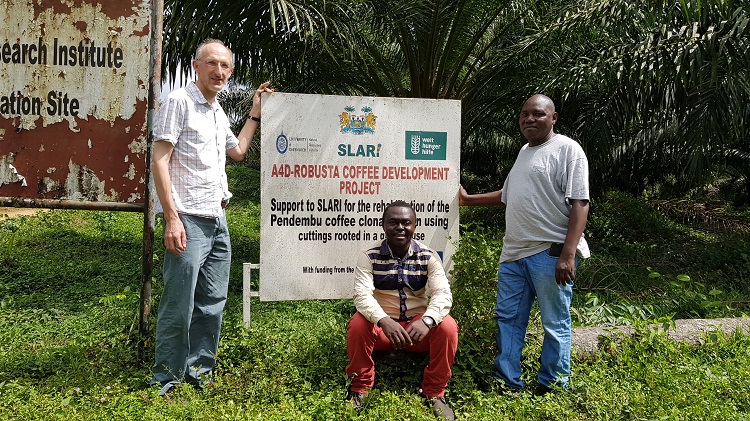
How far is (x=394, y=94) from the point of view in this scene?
8031 mm

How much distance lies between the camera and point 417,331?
316 centimetres

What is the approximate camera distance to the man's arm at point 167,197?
9.76ft

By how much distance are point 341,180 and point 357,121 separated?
39cm

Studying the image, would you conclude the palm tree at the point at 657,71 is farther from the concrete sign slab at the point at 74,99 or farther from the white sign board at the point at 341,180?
the concrete sign slab at the point at 74,99

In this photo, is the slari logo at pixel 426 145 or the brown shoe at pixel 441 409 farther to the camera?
the slari logo at pixel 426 145

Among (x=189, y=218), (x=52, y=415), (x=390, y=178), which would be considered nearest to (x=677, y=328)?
(x=390, y=178)

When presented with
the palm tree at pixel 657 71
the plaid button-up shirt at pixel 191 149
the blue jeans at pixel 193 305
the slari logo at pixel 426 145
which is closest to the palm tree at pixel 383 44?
the palm tree at pixel 657 71

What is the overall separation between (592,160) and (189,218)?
5489 millimetres

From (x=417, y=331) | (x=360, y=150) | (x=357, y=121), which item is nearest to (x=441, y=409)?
(x=417, y=331)

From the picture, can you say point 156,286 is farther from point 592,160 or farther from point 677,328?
point 592,160

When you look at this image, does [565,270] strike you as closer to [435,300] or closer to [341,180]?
[435,300]

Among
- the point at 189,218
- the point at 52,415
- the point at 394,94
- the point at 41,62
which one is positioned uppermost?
the point at 394,94

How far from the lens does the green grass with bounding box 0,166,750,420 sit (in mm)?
3164

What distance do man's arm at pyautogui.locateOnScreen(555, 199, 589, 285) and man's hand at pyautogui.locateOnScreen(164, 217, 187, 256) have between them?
1891mm
